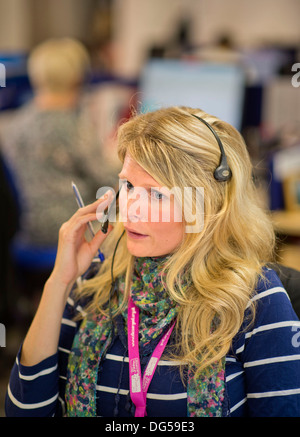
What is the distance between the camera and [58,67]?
8.32ft

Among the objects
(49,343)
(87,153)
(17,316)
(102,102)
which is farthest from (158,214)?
(102,102)

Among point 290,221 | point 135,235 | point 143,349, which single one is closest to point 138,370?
point 143,349

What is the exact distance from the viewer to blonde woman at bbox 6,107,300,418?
0.95 m

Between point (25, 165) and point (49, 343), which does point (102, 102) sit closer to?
point (25, 165)

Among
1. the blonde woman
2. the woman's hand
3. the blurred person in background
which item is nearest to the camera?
the blonde woman

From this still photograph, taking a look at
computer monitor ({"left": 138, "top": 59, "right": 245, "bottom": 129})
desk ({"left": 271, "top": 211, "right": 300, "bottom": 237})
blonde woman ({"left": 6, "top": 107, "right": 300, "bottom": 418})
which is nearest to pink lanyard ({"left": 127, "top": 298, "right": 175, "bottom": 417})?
blonde woman ({"left": 6, "top": 107, "right": 300, "bottom": 418})

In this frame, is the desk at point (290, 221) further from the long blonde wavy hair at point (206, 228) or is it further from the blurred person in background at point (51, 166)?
the long blonde wavy hair at point (206, 228)

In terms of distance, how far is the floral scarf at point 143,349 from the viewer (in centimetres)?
96

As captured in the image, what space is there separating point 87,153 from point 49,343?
58.0 inches

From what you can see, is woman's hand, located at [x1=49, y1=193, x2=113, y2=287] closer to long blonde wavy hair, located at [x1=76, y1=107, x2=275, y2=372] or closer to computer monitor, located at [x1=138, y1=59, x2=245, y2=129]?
long blonde wavy hair, located at [x1=76, y1=107, x2=275, y2=372]

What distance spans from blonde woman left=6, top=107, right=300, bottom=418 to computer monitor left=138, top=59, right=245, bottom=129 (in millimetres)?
Answer: 1528

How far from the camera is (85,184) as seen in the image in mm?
2455

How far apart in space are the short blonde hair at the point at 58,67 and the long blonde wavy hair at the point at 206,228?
5.25 feet

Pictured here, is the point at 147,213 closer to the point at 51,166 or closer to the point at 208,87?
the point at 51,166
